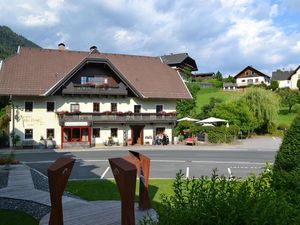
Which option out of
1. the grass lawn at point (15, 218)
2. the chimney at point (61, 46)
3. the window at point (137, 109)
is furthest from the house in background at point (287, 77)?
the grass lawn at point (15, 218)

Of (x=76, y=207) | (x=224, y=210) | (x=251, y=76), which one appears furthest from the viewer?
(x=251, y=76)

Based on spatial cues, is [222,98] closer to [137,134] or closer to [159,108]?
[159,108]

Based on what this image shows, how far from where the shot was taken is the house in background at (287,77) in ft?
341

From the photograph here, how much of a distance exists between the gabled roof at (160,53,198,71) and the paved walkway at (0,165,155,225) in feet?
246

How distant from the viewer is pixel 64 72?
4144 centimetres

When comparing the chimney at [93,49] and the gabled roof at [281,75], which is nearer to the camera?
the chimney at [93,49]

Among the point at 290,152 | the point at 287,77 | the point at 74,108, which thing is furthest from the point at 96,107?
the point at 287,77

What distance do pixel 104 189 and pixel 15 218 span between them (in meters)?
4.84

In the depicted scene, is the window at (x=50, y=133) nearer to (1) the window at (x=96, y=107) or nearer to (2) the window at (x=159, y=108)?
(1) the window at (x=96, y=107)

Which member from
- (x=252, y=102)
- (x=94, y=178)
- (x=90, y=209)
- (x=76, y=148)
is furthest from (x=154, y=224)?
(x=252, y=102)

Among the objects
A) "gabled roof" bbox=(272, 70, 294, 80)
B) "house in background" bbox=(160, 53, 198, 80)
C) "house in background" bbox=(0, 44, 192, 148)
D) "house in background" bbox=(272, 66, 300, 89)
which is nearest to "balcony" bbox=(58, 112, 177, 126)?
"house in background" bbox=(0, 44, 192, 148)

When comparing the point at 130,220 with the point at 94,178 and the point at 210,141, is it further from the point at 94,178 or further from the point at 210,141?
the point at 210,141

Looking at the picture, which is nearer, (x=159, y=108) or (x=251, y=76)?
(x=159, y=108)

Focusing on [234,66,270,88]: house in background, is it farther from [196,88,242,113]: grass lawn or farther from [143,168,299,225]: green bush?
[143,168,299,225]: green bush
